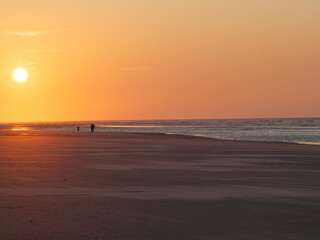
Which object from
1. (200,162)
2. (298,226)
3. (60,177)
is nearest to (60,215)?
(298,226)

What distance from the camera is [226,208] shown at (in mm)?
11211

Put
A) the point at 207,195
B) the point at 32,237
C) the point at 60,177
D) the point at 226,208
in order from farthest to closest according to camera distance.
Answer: the point at 60,177, the point at 207,195, the point at 226,208, the point at 32,237

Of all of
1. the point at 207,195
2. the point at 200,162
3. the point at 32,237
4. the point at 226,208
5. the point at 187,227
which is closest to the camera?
the point at 32,237

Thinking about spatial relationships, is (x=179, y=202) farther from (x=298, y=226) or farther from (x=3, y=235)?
(x=3, y=235)

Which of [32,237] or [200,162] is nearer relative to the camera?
[32,237]

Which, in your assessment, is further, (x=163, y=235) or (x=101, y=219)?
(x=101, y=219)

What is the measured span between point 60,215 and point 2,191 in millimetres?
3839

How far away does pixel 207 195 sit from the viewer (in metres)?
13.2

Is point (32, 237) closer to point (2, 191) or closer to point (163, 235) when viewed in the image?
point (163, 235)

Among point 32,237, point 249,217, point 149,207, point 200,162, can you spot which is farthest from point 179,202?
point 200,162

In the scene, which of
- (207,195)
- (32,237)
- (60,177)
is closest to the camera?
(32,237)

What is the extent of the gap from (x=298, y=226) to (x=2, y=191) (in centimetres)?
767

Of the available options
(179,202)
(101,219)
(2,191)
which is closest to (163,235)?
(101,219)

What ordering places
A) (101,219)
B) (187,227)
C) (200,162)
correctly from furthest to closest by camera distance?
(200,162)
(101,219)
(187,227)
